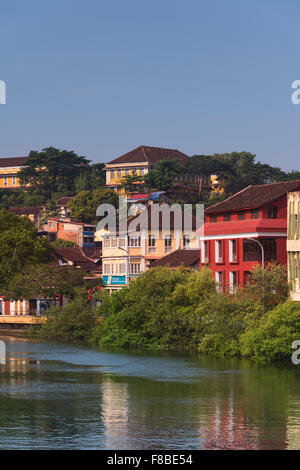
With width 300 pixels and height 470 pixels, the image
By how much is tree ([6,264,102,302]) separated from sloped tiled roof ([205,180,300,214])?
93.6 ft

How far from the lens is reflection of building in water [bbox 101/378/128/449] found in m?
44.6

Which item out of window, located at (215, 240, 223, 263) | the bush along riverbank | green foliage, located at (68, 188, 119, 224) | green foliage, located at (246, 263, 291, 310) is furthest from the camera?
green foliage, located at (68, 188, 119, 224)

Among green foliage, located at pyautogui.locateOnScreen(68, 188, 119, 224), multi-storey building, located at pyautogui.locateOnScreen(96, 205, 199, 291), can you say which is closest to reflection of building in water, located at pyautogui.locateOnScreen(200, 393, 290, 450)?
multi-storey building, located at pyautogui.locateOnScreen(96, 205, 199, 291)

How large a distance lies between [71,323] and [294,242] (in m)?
29.0

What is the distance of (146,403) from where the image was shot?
55.8 m

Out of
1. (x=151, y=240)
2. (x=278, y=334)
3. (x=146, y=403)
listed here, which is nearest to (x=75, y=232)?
(x=151, y=240)

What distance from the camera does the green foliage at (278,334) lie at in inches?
2827

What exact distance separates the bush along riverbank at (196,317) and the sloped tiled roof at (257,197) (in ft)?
27.4

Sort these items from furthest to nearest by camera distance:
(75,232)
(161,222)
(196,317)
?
(75,232)
(161,222)
(196,317)

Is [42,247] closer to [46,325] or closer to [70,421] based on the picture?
[46,325]

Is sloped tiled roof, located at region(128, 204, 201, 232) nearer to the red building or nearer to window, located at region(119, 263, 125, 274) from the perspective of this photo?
window, located at region(119, 263, 125, 274)

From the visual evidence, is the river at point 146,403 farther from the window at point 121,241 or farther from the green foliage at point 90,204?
the green foliage at point 90,204

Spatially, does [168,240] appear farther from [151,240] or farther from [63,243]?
[63,243]

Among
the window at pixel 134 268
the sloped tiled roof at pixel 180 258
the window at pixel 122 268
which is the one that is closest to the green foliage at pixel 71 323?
the sloped tiled roof at pixel 180 258
